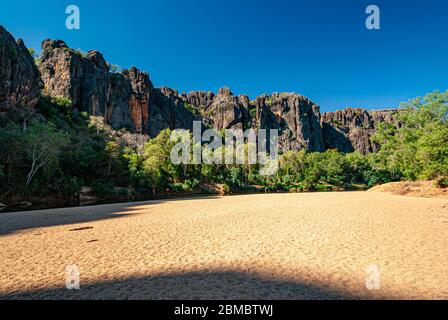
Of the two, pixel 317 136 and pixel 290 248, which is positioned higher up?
pixel 317 136

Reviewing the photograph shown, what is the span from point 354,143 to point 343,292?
152 m

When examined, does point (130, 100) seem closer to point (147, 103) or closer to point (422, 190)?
point (147, 103)

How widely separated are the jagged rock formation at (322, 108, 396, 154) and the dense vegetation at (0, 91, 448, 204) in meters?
67.7

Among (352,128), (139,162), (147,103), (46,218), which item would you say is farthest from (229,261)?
(352,128)

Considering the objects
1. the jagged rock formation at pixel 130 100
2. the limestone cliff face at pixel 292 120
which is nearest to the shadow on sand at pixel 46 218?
the jagged rock formation at pixel 130 100

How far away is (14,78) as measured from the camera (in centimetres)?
4744

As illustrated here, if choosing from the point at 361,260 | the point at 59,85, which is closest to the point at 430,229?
the point at 361,260

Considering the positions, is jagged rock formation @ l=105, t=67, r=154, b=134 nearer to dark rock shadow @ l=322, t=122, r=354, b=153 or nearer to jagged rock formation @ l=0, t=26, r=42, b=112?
jagged rock formation @ l=0, t=26, r=42, b=112

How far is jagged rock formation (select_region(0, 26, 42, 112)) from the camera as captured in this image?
43219 mm

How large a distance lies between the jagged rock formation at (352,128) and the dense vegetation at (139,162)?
6773 cm

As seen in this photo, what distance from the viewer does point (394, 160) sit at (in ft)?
134

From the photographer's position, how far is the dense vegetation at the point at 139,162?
93.3 ft
